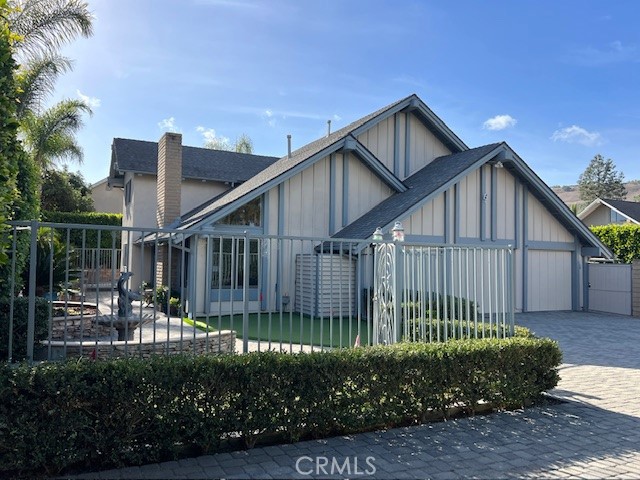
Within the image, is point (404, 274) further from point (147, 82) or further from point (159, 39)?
point (147, 82)

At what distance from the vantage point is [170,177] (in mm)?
17766

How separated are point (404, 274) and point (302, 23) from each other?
355 inches

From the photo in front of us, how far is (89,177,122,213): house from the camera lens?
125ft

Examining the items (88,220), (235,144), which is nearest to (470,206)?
(88,220)

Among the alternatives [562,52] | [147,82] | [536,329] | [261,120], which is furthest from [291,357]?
[261,120]

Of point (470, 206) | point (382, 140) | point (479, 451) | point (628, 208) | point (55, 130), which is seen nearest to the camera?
point (479, 451)

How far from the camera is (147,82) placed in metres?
16.5

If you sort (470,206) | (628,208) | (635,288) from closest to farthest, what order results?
1. (470,206)
2. (635,288)
3. (628,208)

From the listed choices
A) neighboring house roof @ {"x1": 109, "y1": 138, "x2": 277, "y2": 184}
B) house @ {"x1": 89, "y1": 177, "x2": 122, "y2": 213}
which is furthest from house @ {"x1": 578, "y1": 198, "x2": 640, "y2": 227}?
house @ {"x1": 89, "y1": 177, "x2": 122, "y2": 213}

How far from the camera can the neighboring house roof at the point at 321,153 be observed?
1472 centimetres

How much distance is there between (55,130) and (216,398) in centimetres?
2517

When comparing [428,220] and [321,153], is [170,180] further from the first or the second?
[428,220]

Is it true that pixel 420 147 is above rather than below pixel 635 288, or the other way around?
above

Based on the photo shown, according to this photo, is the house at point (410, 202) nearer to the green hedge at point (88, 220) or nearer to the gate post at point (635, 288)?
the gate post at point (635, 288)
